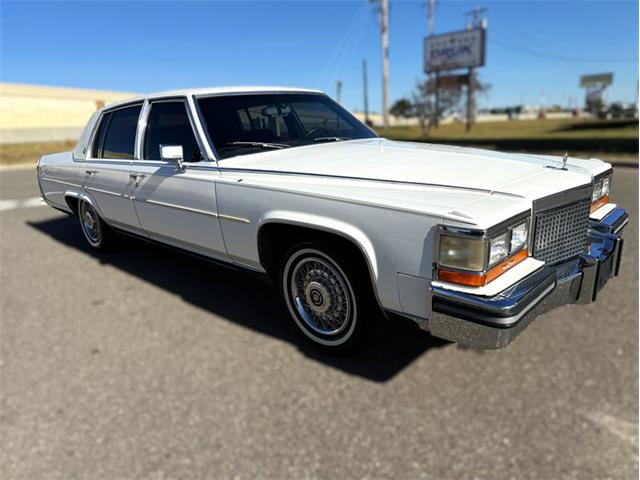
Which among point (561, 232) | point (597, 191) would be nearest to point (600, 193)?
point (597, 191)

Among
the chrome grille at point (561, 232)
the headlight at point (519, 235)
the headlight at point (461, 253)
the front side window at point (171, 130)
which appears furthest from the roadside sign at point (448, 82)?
the headlight at point (461, 253)

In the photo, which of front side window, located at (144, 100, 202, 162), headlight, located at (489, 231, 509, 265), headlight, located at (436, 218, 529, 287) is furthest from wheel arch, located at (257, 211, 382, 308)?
front side window, located at (144, 100, 202, 162)

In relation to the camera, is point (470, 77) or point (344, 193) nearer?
point (344, 193)

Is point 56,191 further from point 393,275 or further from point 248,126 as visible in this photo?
point 393,275

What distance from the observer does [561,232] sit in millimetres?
1665

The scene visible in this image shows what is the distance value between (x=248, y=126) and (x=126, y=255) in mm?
1070

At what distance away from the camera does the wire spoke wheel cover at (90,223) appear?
7.74 feet

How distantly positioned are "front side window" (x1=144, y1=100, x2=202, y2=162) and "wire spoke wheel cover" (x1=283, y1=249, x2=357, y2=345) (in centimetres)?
95

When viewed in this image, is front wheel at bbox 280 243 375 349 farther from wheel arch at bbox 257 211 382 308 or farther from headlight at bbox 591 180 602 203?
headlight at bbox 591 180 602 203

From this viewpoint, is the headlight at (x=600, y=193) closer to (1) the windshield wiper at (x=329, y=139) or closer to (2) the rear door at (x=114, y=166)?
(1) the windshield wiper at (x=329, y=139)

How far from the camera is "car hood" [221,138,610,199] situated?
62.2 inches

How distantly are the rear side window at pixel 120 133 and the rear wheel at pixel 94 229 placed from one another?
1.06 feet

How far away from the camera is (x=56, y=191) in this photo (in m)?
2.15

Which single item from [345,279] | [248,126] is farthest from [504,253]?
[248,126]
